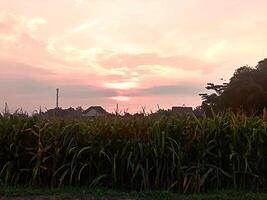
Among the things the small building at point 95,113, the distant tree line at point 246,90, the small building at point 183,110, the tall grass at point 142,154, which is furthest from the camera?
the distant tree line at point 246,90

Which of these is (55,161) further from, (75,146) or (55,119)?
(55,119)

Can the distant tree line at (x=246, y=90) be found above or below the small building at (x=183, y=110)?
above

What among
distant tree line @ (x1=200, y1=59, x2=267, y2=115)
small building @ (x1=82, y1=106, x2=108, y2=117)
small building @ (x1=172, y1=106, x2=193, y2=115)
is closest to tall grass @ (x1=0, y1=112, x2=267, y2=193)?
small building @ (x1=172, y1=106, x2=193, y2=115)

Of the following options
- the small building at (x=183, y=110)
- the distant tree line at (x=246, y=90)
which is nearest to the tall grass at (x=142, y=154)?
the small building at (x=183, y=110)

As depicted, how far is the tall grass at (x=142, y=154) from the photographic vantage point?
10.1 m

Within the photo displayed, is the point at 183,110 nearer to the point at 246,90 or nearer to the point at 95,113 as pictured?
the point at 95,113

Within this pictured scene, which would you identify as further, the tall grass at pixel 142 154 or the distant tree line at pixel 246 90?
the distant tree line at pixel 246 90

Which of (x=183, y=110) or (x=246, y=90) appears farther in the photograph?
(x=246, y=90)

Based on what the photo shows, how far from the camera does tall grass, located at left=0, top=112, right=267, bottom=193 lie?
1006 cm

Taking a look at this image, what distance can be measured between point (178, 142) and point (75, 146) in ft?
6.51

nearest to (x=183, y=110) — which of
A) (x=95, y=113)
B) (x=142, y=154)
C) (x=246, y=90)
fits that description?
(x=142, y=154)

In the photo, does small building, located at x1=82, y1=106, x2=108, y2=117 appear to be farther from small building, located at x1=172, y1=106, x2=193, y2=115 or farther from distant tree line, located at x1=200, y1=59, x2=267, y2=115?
distant tree line, located at x1=200, y1=59, x2=267, y2=115

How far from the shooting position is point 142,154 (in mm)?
10078

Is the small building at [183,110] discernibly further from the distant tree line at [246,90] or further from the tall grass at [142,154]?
the distant tree line at [246,90]
